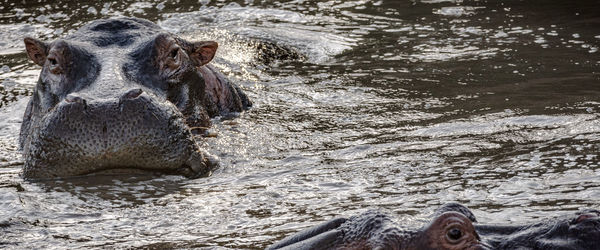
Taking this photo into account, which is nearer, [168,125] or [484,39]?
[168,125]

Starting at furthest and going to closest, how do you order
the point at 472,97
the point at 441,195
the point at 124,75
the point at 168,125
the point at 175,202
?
the point at 472,97 → the point at 124,75 → the point at 168,125 → the point at 175,202 → the point at 441,195

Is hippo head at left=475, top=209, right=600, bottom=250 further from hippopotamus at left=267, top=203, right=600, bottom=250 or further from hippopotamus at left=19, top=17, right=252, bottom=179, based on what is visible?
hippopotamus at left=19, top=17, right=252, bottom=179

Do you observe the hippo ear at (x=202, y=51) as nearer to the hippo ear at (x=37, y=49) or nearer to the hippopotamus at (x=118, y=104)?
the hippopotamus at (x=118, y=104)

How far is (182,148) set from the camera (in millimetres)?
5938

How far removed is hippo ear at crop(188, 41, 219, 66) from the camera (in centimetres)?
728

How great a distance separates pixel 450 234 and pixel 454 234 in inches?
0.5

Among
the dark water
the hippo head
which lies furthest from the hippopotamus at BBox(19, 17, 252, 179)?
the hippo head

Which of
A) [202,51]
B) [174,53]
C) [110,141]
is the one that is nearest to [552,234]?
[110,141]

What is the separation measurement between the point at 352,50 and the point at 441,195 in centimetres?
476

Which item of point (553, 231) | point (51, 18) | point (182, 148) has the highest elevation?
point (553, 231)

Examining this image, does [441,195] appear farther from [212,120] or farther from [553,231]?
[212,120]

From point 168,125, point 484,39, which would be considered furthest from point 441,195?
point 484,39

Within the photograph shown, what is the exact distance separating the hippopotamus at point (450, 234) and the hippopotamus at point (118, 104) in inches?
95.4

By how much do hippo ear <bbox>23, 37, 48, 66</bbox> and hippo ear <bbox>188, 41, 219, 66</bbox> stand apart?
97 centimetres
